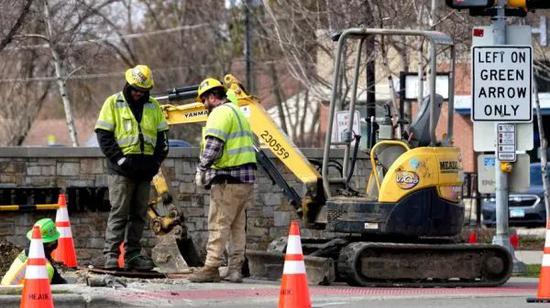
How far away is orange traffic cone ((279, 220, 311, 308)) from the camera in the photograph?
11.8 metres

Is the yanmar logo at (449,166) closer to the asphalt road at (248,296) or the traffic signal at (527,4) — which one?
the asphalt road at (248,296)

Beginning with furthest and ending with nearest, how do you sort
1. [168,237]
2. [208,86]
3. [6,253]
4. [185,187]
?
[185,187], [6,253], [168,237], [208,86]

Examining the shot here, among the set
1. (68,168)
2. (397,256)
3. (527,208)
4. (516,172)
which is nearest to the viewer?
(397,256)

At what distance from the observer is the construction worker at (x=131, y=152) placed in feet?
46.9

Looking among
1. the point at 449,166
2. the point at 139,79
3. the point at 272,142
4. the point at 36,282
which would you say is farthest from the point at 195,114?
the point at 36,282

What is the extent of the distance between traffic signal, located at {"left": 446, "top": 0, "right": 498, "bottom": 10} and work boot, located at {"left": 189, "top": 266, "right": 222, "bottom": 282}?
437 centimetres

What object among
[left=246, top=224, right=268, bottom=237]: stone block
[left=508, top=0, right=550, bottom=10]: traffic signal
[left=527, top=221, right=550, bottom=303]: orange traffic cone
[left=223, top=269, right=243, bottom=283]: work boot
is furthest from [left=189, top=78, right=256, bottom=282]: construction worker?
[left=246, top=224, right=268, bottom=237]: stone block

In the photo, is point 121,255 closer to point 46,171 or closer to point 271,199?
point 46,171

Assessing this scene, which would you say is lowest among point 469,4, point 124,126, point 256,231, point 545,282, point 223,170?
point 545,282

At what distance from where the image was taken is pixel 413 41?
2698 centimetres

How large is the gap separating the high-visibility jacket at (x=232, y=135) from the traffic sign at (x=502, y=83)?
3657 millimetres

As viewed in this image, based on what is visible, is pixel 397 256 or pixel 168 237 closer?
pixel 397 256

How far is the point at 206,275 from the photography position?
14320 mm

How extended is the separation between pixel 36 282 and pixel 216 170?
11.7 ft
